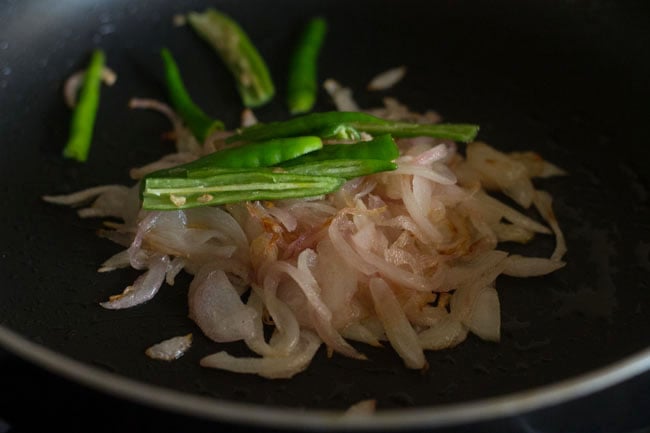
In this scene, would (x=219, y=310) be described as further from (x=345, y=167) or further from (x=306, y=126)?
(x=306, y=126)

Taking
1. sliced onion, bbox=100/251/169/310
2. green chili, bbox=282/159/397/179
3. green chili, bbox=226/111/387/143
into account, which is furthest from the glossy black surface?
green chili, bbox=226/111/387/143

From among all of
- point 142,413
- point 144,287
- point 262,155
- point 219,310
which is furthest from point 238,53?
point 142,413

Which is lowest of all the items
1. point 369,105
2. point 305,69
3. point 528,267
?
point 528,267

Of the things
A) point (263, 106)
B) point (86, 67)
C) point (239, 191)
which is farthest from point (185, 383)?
point (86, 67)

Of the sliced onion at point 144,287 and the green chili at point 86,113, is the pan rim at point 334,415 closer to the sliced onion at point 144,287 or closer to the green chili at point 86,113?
the sliced onion at point 144,287

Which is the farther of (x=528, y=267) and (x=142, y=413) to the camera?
(x=528, y=267)
